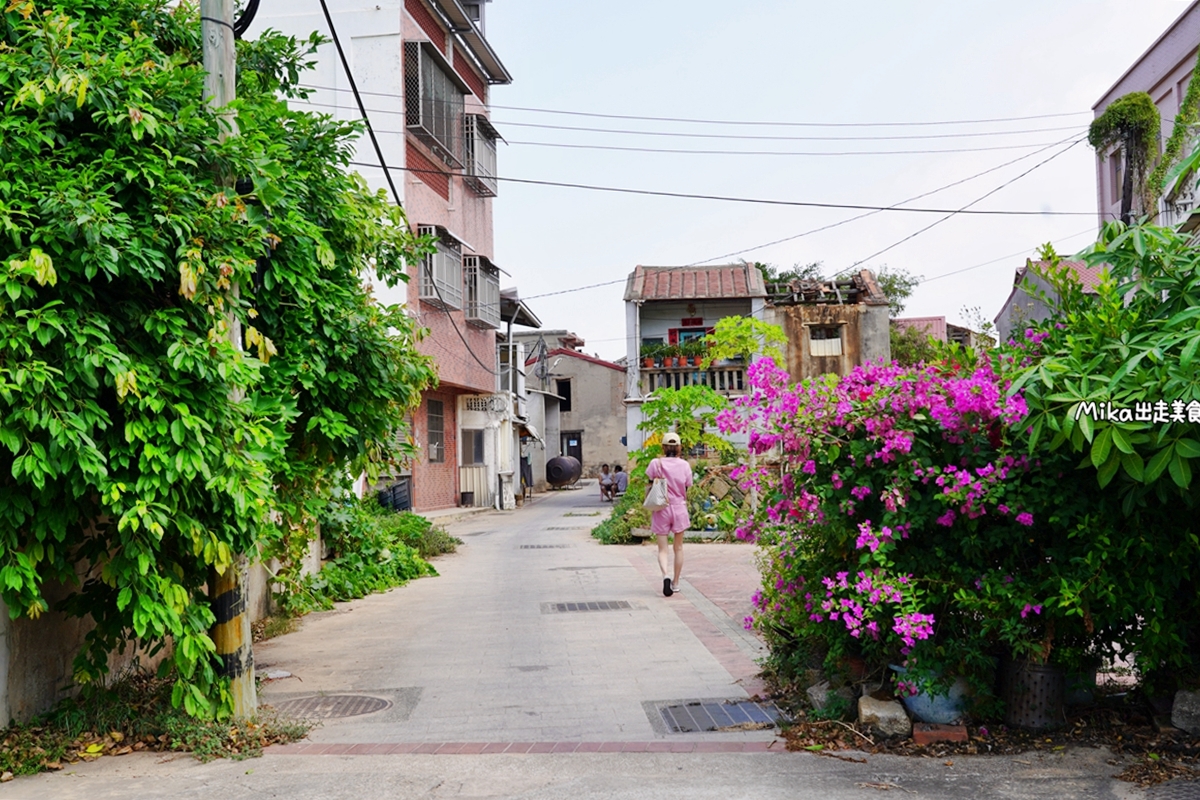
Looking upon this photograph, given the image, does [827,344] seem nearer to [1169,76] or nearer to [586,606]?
[1169,76]

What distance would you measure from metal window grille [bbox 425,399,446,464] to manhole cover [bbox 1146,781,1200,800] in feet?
77.5

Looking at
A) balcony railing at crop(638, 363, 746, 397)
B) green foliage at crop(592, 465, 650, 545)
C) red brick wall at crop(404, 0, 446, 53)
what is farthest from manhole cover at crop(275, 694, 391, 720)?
balcony railing at crop(638, 363, 746, 397)

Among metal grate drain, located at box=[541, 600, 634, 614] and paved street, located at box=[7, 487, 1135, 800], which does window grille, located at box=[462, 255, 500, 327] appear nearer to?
paved street, located at box=[7, 487, 1135, 800]

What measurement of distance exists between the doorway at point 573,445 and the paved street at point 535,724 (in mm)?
46517

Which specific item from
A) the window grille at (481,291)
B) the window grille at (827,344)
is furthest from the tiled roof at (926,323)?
the window grille at (481,291)

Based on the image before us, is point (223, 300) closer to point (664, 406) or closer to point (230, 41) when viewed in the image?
point (230, 41)

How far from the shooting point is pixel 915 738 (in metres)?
5.38

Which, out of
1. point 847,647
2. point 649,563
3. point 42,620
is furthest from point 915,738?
point 649,563

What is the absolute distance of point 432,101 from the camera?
24734mm

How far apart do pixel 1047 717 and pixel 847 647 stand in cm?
110

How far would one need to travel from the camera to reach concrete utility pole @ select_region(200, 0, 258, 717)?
19.7ft

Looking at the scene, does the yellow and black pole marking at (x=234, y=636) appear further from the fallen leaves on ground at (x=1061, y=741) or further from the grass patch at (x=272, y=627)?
the fallen leaves on ground at (x=1061, y=741)

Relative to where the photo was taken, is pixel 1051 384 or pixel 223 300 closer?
pixel 1051 384

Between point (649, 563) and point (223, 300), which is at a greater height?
point (223, 300)
